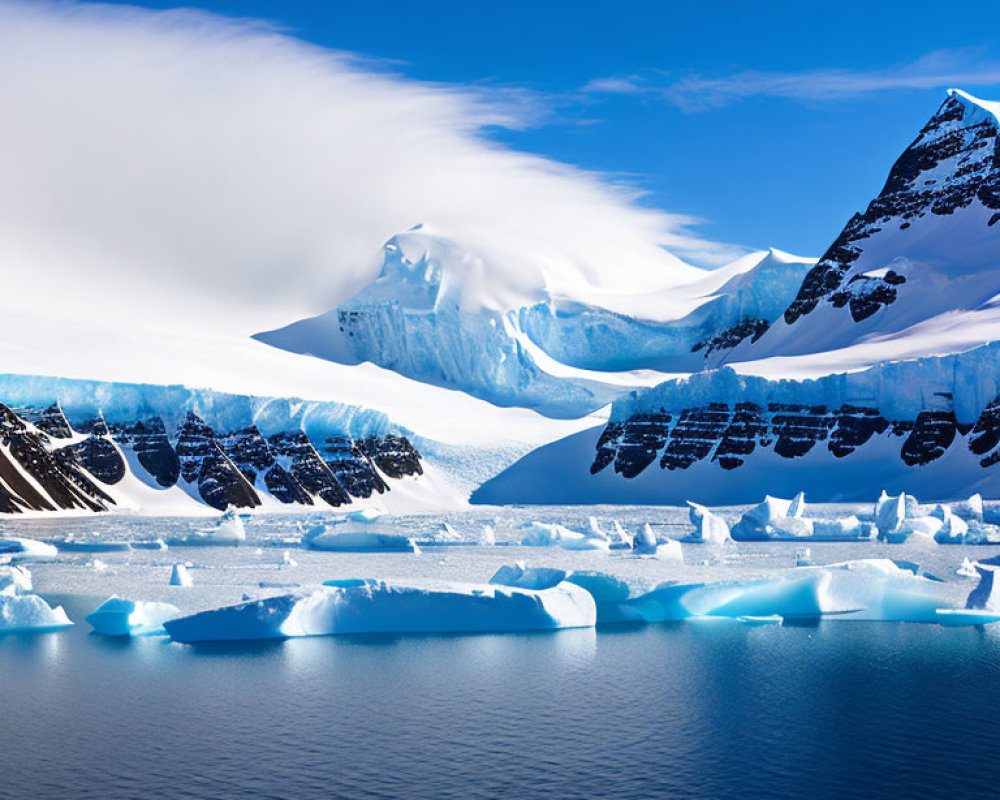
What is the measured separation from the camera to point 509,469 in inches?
4154

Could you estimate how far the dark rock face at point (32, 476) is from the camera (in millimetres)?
75625

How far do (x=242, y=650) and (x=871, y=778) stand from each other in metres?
11.3

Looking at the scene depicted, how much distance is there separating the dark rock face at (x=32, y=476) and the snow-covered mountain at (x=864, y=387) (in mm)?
34936

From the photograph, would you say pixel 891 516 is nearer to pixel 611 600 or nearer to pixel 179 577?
pixel 611 600

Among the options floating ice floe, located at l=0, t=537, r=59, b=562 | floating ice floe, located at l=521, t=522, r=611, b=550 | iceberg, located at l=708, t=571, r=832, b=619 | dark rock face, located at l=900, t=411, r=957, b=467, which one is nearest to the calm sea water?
iceberg, located at l=708, t=571, r=832, b=619

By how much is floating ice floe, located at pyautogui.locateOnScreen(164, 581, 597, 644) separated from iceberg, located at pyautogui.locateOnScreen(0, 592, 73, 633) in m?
3.04

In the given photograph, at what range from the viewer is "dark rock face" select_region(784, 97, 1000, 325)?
4766 inches

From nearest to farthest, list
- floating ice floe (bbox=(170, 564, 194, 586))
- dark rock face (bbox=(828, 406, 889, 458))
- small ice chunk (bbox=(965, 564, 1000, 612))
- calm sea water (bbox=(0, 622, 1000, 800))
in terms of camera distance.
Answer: calm sea water (bbox=(0, 622, 1000, 800)), small ice chunk (bbox=(965, 564, 1000, 612)), floating ice floe (bbox=(170, 564, 194, 586)), dark rock face (bbox=(828, 406, 889, 458))

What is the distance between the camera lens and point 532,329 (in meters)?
136

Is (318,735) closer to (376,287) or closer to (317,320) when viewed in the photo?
(376,287)

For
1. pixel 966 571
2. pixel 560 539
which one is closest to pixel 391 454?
pixel 560 539

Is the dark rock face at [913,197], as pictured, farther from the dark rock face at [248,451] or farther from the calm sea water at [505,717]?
the calm sea water at [505,717]

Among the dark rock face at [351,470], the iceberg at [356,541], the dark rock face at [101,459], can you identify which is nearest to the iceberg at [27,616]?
the iceberg at [356,541]

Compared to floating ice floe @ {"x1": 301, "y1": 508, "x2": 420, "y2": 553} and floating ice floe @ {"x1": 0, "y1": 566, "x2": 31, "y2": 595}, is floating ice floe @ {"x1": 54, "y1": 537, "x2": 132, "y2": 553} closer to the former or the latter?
floating ice floe @ {"x1": 301, "y1": 508, "x2": 420, "y2": 553}
